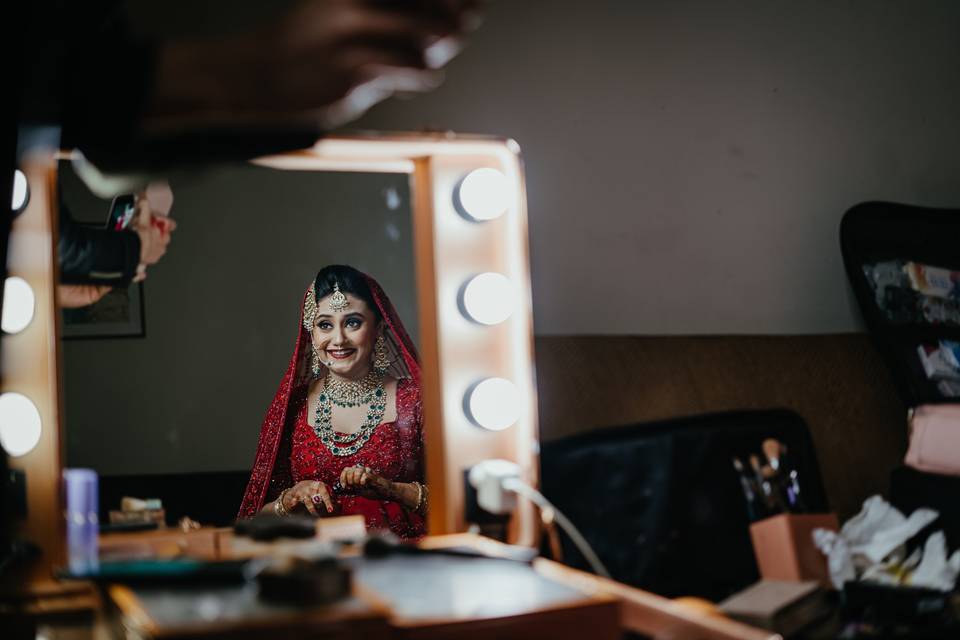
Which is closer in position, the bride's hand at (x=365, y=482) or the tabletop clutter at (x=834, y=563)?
the tabletop clutter at (x=834, y=563)

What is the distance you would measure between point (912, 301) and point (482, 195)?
79 centimetres

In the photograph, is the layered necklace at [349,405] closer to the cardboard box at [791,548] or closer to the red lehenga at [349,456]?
the red lehenga at [349,456]

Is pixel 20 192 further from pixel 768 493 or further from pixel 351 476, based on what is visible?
pixel 768 493

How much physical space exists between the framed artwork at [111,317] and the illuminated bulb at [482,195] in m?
0.43

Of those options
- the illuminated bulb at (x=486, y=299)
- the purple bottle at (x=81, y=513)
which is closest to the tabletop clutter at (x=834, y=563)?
the illuminated bulb at (x=486, y=299)

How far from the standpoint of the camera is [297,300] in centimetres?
123

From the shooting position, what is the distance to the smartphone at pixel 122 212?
3.78 ft

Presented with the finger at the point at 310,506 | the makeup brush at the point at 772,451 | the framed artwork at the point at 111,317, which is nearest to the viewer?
the framed artwork at the point at 111,317

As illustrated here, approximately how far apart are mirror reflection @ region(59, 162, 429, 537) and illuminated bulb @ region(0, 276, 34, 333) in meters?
0.05

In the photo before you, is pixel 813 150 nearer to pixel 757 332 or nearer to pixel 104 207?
pixel 757 332

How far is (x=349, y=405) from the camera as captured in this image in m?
1.25

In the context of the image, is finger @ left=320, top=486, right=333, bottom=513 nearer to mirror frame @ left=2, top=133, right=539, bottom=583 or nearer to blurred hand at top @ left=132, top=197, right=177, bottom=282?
mirror frame @ left=2, top=133, right=539, bottom=583

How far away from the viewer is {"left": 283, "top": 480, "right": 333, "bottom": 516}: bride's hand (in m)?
1.23

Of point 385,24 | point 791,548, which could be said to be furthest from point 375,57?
point 791,548
